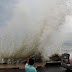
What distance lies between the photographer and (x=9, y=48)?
59.9 ft

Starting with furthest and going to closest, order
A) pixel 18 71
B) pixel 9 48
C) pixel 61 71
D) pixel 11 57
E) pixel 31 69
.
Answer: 1. pixel 9 48
2. pixel 11 57
3. pixel 61 71
4. pixel 18 71
5. pixel 31 69

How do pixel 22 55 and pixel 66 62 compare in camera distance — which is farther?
pixel 22 55

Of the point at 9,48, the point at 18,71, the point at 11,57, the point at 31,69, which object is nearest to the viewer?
the point at 31,69

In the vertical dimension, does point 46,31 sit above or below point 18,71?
above

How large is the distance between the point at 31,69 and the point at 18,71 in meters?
5.37

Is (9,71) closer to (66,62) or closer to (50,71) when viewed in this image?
(50,71)

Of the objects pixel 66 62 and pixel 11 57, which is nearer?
pixel 66 62

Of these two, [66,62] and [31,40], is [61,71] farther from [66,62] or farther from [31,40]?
[31,40]

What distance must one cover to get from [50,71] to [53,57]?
5.76 m

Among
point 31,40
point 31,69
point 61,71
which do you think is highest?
point 31,40

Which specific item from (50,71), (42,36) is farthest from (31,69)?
(42,36)

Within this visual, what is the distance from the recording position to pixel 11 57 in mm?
17047

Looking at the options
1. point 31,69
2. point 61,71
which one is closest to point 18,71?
point 61,71

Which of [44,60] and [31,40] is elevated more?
[31,40]
